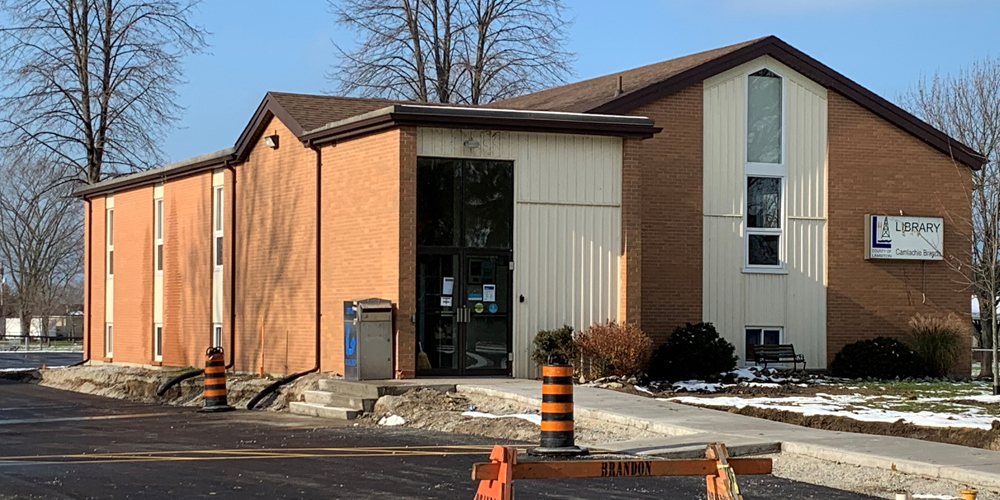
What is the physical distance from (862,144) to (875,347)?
450cm

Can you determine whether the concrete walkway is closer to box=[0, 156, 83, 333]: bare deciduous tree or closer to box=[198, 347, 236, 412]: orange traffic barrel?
box=[198, 347, 236, 412]: orange traffic barrel

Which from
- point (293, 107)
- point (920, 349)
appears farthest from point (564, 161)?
point (920, 349)

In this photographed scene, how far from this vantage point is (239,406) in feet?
80.2

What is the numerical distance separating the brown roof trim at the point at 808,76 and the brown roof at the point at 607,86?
17cm

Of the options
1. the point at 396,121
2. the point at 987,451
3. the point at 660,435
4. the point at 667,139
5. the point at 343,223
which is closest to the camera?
the point at 987,451

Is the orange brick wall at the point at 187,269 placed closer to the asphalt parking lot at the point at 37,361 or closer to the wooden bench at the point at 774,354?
the asphalt parking lot at the point at 37,361

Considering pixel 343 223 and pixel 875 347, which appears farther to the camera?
pixel 875 347

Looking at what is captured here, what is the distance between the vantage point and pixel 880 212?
27.2 meters

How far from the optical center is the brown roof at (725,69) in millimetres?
25516

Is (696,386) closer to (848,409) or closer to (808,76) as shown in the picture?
(848,409)

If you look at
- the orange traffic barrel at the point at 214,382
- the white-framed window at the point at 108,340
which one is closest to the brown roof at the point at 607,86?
the orange traffic barrel at the point at 214,382

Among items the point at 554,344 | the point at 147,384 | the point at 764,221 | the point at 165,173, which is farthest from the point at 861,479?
the point at 165,173

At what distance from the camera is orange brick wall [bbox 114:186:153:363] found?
33750 mm

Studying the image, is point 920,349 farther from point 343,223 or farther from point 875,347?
point 343,223
